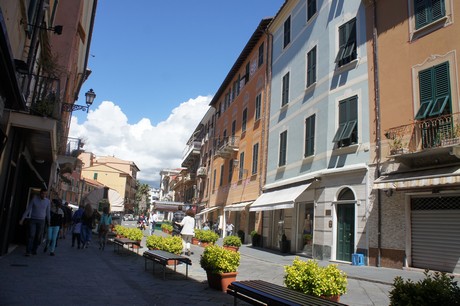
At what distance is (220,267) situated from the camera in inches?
288

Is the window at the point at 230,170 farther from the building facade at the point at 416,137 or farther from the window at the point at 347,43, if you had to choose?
the building facade at the point at 416,137

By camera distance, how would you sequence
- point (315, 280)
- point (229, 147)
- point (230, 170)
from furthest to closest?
point (230, 170) < point (229, 147) < point (315, 280)

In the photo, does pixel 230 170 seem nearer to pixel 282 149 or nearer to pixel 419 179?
pixel 282 149

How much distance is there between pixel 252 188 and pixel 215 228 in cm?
905

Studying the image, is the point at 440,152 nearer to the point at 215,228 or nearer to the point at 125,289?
the point at 125,289

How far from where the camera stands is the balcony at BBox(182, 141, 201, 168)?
47656 mm

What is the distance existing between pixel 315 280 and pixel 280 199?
12423 millimetres

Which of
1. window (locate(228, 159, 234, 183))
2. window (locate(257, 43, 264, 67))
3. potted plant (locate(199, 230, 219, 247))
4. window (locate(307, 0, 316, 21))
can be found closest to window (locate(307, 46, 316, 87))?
window (locate(307, 0, 316, 21))

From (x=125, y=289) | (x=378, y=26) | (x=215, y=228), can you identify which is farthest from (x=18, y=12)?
(x=215, y=228)

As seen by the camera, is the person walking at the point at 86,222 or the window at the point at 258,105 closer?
the person walking at the point at 86,222

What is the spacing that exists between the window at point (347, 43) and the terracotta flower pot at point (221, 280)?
11611 millimetres

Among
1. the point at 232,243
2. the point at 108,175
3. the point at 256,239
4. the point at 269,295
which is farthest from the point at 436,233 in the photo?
the point at 108,175

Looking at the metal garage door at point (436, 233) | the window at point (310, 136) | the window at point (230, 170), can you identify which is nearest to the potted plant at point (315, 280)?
the metal garage door at point (436, 233)

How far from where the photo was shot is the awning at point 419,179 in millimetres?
10727
